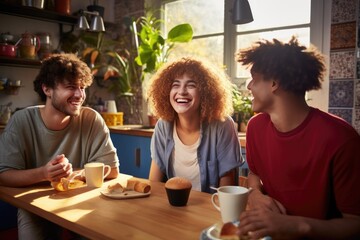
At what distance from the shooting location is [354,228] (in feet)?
3.11

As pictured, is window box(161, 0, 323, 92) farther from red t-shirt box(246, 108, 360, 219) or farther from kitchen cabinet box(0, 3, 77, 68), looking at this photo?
red t-shirt box(246, 108, 360, 219)

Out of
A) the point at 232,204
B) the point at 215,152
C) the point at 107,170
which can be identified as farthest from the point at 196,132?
the point at 232,204

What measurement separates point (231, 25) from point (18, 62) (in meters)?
1.83

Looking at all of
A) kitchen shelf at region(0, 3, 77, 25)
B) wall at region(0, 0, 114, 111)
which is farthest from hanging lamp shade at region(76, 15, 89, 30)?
wall at region(0, 0, 114, 111)

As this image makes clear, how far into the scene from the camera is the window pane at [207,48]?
10.5ft

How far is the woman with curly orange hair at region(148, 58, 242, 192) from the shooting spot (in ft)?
5.54

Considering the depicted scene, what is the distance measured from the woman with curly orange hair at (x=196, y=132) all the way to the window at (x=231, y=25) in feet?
3.27

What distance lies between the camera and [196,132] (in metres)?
1.76

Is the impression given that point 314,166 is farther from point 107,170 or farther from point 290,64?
point 107,170

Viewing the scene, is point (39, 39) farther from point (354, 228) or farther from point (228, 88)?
point (354, 228)

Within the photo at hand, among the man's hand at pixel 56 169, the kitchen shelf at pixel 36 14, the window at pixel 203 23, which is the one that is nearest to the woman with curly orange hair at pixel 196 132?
the man's hand at pixel 56 169

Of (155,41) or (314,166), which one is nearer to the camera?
(314,166)

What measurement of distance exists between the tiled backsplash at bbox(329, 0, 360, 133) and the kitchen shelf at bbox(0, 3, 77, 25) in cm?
226

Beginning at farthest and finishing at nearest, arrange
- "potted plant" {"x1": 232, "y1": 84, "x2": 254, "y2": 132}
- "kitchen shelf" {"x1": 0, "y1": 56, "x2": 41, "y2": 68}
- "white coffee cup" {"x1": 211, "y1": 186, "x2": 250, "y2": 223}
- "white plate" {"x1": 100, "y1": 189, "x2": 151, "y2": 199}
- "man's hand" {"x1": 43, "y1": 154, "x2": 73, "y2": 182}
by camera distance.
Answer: "kitchen shelf" {"x1": 0, "y1": 56, "x2": 41, "y2": 68} → "potted plant" {"x1": 232, "y1": 84, "x2": 254, "y2": 132} → "man's hand" {"x1": 43, "y1": 154, "x2": 73, "y2": 182} → "white plate" {"x1": 100, "y1": 189, "x2": 151, "y2": 199} → "white coffee cup" {"x1": 211, "y1": 186, "x2": 250, "y2": 223}
